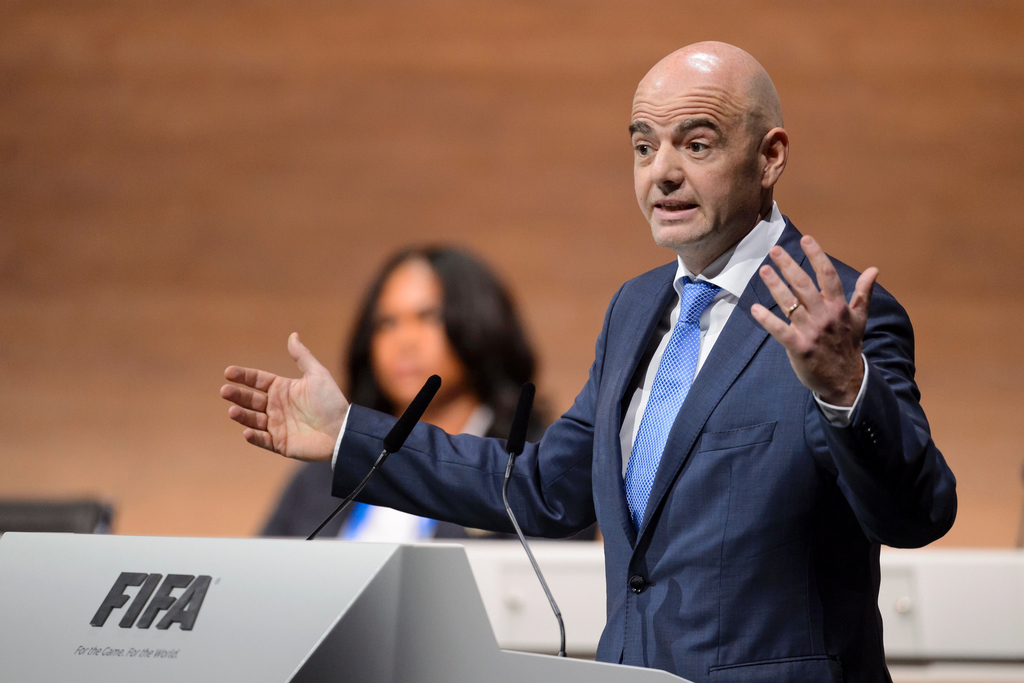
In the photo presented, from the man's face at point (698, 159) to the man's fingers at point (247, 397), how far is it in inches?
22.8

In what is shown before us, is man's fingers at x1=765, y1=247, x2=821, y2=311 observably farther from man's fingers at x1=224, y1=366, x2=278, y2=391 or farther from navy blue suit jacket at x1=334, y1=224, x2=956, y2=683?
man's fingers at x1=224, y1=366, x2=278, y2=391

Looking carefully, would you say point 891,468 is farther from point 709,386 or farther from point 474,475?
point 474,475

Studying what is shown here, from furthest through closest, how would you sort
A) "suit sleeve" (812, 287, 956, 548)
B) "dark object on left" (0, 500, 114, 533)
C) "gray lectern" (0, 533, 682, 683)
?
"dark object on left" (0, 500, 114, 533) → "suit sleeve" (812, 287, 956, 548) → "gray lectern" (0, 533, 682, 683)

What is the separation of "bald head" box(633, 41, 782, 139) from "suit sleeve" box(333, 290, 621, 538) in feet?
1.49

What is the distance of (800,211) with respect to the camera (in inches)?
166

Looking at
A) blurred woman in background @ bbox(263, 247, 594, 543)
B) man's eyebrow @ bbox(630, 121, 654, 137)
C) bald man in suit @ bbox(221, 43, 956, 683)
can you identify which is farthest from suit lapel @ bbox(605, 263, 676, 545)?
blurred woman in background @ bbox(263, 247, 594, 543)

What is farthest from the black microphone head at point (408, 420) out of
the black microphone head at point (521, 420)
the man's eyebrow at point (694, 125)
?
the man's eyebrow at point (694, 125)

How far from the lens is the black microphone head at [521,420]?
1.32 m

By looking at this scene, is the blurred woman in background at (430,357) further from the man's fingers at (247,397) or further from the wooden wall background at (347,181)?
the man's fingers at (247,397)

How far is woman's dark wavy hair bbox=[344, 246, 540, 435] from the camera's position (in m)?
3.49

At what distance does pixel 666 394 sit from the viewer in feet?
4.46

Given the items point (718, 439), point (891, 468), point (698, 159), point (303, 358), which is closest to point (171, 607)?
point (303, 358)

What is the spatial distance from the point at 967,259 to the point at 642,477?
3364 mm

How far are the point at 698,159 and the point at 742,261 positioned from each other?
0.15 metres
